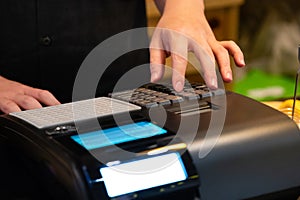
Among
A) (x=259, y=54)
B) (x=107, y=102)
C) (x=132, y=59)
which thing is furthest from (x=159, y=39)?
(x=259, y=54)

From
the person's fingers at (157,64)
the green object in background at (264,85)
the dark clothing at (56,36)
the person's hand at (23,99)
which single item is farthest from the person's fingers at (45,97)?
the green object in background at (264,85)

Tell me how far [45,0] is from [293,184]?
61 centimetres

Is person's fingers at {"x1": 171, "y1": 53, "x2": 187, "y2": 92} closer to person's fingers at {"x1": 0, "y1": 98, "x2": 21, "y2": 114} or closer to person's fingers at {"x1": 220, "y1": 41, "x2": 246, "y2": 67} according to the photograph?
person's fingers at {"x1": 220, "y1": 41, "x2": 246, "y2": 67}

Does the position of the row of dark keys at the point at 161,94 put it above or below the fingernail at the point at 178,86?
below

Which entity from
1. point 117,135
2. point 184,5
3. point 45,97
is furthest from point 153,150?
point 184,5

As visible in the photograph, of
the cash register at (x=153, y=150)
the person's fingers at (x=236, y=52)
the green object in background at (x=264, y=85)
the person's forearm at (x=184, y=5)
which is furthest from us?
the green object in background at (x=264, y=85)

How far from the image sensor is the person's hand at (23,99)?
839mm

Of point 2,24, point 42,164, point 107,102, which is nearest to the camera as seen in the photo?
point 42,164

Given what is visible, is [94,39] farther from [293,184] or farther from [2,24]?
[293,184]

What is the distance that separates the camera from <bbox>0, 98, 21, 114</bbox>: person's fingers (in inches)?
33.0

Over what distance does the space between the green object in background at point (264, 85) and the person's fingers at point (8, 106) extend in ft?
5.93

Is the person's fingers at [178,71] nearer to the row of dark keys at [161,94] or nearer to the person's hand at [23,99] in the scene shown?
the row of dark keys at [161,94]

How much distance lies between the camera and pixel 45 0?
115cm

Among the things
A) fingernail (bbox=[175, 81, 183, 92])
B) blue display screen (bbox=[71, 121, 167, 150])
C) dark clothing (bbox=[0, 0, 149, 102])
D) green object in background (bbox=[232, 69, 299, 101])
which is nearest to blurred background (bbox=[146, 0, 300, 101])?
green object in background (bbox=[232, 69, 299, 101])
